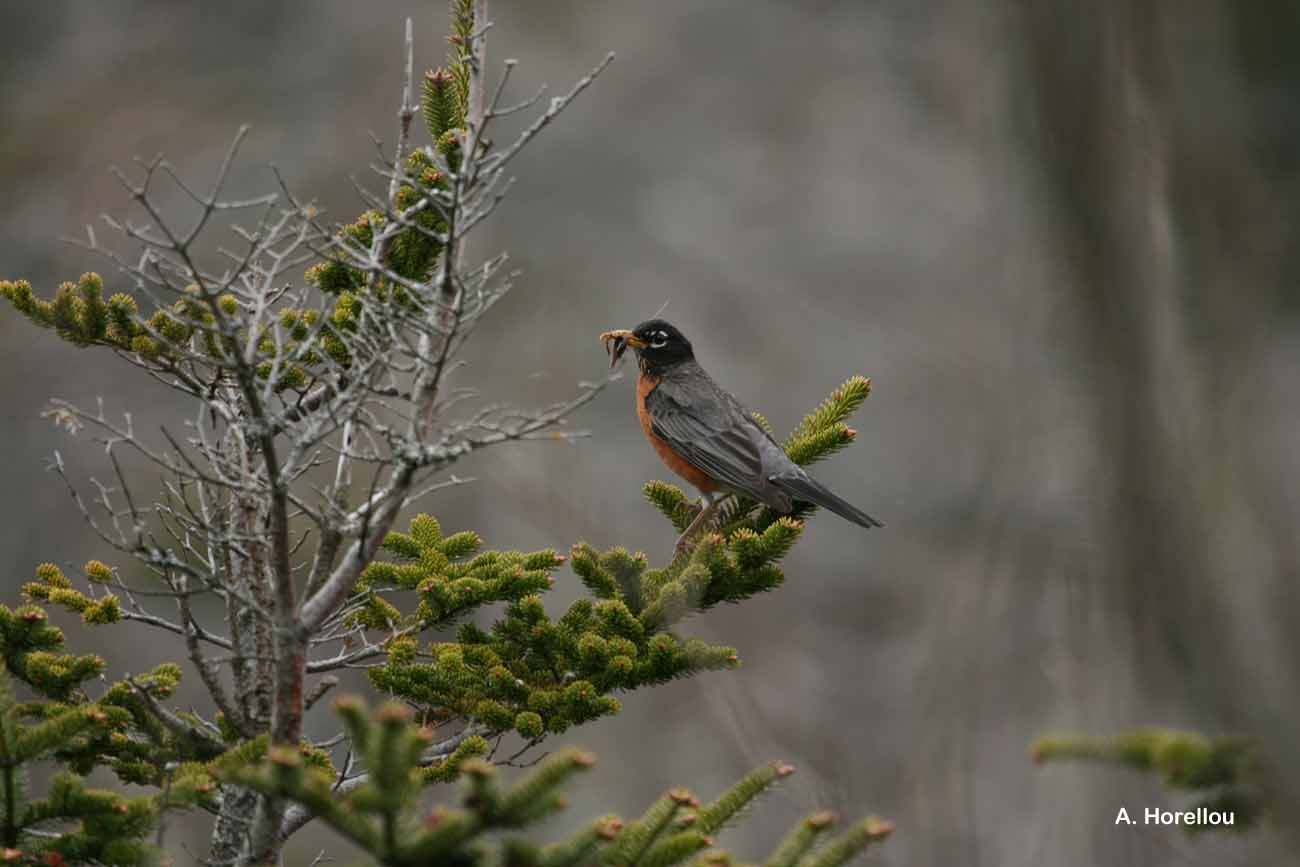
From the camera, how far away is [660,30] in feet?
83.4

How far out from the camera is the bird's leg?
5357 mm

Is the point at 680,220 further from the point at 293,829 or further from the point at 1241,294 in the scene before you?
the point at 1241,294

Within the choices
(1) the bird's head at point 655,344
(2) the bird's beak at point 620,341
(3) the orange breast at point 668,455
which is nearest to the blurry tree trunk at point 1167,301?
(3) the orange breast at point 668,455

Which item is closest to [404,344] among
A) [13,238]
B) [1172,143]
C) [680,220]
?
[1172,143]

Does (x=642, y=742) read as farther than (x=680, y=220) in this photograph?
No

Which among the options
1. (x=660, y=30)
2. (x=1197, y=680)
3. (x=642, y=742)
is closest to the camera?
(x=1197, y=680)

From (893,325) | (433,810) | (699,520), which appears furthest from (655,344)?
(893,325)

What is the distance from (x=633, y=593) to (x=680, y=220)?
1724cm

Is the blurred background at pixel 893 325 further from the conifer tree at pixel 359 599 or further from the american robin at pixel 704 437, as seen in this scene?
the american robin at pixel 704 437

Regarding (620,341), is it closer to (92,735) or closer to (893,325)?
(92,735)

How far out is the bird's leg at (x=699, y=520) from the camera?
5357mm

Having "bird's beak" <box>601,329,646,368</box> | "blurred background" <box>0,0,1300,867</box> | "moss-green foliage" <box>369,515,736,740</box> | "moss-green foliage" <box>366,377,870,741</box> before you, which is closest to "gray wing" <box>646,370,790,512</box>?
"bird's beak" <box>601,329,646,368</box>

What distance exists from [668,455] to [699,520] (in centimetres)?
150

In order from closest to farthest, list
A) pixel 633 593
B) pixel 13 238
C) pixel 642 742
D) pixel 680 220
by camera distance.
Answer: pixel 633 593
pixel 642 742
pixel 13 238
pixel 680 220
